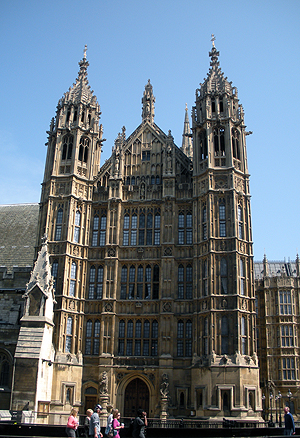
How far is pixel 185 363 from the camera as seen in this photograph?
113 ft

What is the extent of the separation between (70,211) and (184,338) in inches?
524

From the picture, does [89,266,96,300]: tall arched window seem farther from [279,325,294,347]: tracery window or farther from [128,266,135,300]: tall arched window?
[279,325,294,347]: tracery window

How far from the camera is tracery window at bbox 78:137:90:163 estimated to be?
41.5 m

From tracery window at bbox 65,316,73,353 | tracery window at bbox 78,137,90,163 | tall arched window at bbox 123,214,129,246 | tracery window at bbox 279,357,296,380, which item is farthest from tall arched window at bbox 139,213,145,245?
tracery window at bbox 279,357,296,380

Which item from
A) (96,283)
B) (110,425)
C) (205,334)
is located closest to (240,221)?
(205,334)

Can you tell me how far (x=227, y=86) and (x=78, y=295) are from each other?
21560mm

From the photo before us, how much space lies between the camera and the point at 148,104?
43.8 meters

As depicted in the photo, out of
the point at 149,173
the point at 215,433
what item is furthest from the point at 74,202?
the point at 215,433

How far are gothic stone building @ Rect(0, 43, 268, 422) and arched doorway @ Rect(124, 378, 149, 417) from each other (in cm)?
7

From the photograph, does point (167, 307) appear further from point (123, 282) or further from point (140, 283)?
point (123, 282)

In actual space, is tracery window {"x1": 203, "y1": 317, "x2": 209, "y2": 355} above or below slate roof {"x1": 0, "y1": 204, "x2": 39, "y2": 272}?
below

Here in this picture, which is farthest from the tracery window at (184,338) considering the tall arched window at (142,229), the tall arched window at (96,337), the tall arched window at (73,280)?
the tall arched window at (73,280)

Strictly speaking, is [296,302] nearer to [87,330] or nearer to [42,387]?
[87,330]

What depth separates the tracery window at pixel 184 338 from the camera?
115 ft
